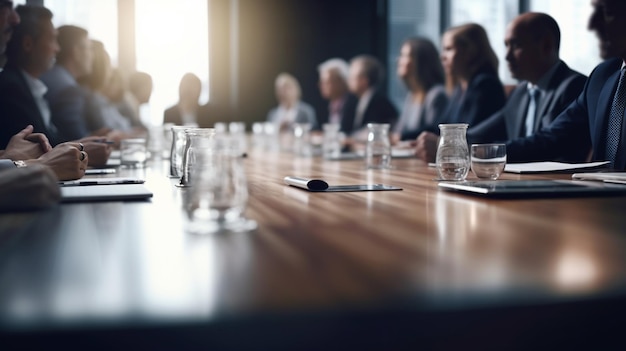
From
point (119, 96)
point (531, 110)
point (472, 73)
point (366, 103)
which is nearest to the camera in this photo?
point (531, 110)

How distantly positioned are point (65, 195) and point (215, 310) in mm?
1086

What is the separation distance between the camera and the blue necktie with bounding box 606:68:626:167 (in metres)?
2.71

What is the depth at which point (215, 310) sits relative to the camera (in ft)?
2.25

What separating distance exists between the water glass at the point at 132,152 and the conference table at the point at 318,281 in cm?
185

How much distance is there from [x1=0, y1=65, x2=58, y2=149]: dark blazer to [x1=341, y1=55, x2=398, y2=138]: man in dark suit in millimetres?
4536

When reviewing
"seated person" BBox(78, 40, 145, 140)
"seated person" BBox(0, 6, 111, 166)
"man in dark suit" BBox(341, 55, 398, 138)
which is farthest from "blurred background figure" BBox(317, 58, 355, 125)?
"seated person" BBox(0, 6, 111, 166)

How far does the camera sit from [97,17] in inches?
388

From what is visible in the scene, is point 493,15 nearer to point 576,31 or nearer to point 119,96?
point 576,31

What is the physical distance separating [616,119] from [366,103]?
5189 millimetres

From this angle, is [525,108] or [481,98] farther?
[481,98]

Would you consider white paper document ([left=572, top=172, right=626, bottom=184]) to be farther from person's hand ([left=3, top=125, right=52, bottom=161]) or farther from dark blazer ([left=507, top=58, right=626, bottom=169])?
person's hand ([left=3, top=125, right=52, bottom=161])

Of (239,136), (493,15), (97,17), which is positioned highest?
(97,17)

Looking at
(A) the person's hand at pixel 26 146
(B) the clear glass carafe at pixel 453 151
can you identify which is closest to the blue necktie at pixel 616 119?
(B) the clear glass carafe at pixel 453 151

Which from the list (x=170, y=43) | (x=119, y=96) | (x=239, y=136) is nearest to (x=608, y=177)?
(x=239, y=136)
